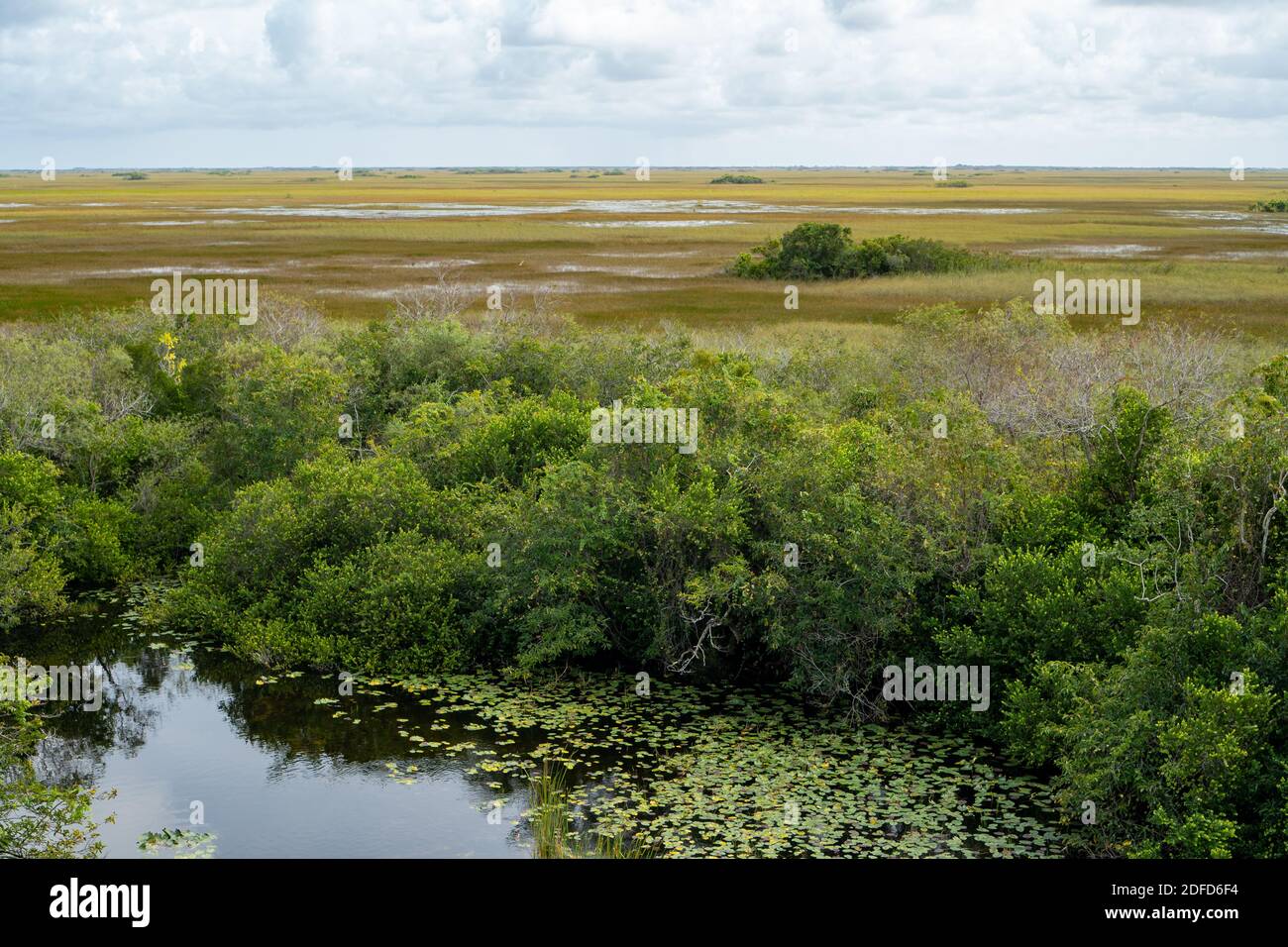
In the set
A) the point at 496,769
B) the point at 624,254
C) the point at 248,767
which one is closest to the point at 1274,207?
A: the point at 624,254

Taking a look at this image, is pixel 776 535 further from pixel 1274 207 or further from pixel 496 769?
pixel 1274 207

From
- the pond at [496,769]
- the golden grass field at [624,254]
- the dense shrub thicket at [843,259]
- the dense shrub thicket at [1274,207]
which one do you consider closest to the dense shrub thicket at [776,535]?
the pond at [496,769]

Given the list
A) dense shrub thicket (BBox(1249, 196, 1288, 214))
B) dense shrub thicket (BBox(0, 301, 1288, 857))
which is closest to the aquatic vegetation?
dense shrub thicket (BBox(0, 301, 1288, 857))

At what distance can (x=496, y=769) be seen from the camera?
13.6 metres

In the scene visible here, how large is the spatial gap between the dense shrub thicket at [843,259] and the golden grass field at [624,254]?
193cm

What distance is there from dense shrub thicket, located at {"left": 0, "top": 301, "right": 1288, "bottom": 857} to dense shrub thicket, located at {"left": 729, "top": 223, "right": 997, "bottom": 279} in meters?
34.2

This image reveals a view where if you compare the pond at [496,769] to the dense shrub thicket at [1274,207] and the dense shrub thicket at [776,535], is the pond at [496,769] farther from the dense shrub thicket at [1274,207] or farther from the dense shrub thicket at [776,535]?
the dense shrub thicket at [1274,207]

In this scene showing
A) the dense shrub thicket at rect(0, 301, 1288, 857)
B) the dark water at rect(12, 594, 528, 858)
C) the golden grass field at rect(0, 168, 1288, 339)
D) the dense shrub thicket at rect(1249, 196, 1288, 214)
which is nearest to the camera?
the dense shrub thicket at rect(0, 301, 1288, 857)

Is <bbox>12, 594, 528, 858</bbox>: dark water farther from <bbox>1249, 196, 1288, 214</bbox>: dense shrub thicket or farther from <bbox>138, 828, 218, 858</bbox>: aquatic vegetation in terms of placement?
<bbox>1249, 196, 1288, 214</bbox>: dense shrub thicket

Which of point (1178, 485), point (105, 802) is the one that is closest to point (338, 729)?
point (105, 802)

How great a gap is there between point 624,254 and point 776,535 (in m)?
57.5

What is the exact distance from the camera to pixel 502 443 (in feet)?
64.5

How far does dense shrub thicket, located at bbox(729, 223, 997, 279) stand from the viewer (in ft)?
192
